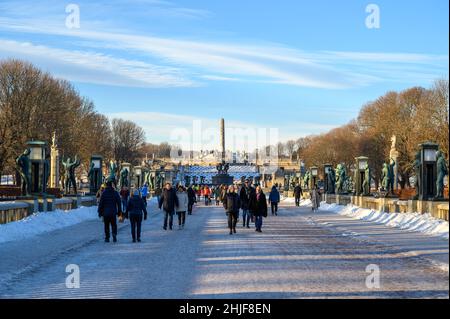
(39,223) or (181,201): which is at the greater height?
(181,201)

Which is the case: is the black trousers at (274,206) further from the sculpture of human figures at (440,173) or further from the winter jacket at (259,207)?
the winter jacket at (259,207)

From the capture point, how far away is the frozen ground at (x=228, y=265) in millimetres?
11742

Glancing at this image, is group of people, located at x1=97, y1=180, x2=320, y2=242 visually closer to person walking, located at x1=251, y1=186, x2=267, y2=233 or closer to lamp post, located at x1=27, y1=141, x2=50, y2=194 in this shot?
person walking, located at x1=251, y1=186, x2=267, y2=233

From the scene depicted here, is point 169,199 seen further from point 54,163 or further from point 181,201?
point 54,163

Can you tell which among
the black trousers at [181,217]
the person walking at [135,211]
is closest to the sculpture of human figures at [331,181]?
the black trousers at [181,217]

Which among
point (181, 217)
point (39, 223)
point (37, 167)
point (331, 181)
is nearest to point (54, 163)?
point (331, 181)

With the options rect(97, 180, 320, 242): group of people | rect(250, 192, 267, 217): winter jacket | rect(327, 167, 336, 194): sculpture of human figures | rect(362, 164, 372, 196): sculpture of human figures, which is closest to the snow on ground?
rect(250, 192, 267, 217): winter jacket

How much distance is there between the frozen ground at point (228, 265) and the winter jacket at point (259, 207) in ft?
4.34

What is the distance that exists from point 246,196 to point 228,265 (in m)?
14.1

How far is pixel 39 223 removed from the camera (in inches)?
1045

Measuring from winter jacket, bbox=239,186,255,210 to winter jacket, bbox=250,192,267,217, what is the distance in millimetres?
456

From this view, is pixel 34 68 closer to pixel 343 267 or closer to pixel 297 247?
pixel 297 247

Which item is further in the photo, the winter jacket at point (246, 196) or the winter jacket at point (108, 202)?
the winter jacket at point (246, 196)
